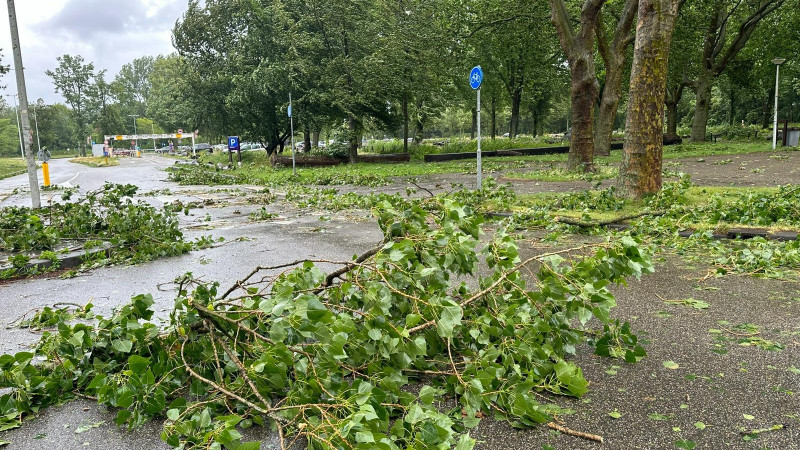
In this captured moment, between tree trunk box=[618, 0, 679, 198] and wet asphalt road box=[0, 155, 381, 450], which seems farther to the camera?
tree trunk box=[618, 0, 679, 198]

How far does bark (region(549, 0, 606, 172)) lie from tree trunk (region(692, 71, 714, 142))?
16.2 metres

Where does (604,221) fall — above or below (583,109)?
below

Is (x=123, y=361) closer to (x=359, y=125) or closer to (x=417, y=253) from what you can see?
(x=417, y=253)

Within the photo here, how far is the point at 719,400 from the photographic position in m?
2.52

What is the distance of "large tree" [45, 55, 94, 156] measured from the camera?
84812 millimetres

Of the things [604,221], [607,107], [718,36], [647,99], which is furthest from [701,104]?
[604,221]

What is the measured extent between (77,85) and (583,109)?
94.9 meters

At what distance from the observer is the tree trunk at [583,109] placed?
14.7 metres

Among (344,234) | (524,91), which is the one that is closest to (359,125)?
(524,91)

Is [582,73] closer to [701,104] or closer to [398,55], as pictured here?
[398,55]

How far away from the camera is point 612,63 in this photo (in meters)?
17.8

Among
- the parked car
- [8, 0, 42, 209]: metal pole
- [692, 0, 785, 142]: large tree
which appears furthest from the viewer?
the parked car

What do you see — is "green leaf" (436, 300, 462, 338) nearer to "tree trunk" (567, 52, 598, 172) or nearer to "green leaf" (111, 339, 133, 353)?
"green leaf" (111, 339, 133, 353)

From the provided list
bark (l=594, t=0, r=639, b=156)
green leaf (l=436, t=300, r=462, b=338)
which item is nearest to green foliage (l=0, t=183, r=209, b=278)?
green leaf (l=436, t=300, r=462, b=338)
